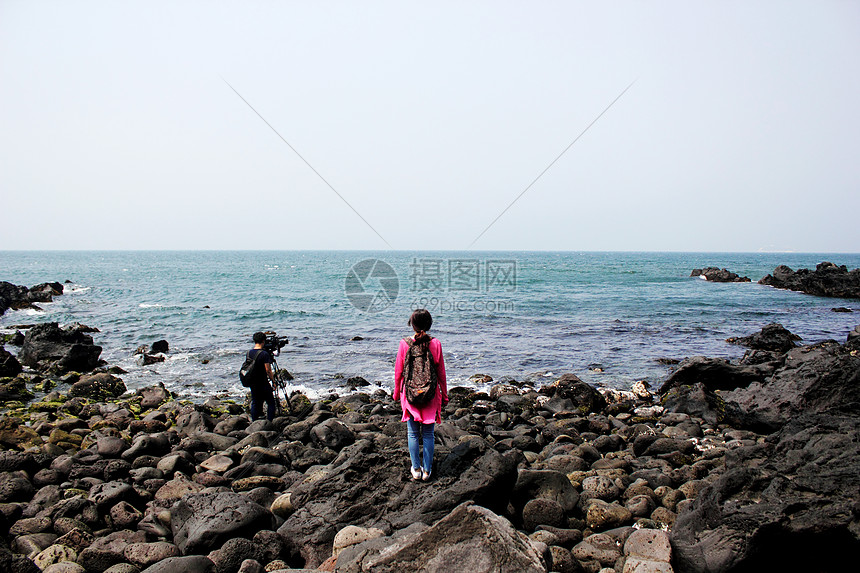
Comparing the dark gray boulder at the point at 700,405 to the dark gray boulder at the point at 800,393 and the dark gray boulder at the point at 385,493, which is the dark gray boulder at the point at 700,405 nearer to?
the dark gray boulder at the point at 800,393

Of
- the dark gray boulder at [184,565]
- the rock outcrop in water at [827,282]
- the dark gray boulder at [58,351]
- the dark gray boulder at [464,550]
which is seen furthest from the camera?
the rock outcrop in water at [827,282]

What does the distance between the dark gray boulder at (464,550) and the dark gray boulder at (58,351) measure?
1814cm

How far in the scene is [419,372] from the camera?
18.5 ft

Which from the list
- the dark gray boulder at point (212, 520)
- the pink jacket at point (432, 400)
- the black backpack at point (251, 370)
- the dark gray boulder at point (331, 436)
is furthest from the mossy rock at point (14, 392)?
the pink jacket at point (432, 400)

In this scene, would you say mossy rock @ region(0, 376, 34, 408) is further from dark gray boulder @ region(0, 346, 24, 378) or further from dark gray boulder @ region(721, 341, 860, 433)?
dark gray boulder @ region(721, 341, 860, 433)

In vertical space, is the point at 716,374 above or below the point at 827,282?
below

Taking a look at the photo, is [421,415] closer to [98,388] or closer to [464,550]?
[464,550]

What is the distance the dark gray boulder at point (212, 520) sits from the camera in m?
4.82

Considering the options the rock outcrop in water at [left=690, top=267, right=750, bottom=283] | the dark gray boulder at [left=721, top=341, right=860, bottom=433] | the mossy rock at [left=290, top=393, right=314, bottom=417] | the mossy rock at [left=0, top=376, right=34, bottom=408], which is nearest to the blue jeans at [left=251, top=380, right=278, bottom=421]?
the mossy rock at [left=290, top=393, right=314, bottom=417]

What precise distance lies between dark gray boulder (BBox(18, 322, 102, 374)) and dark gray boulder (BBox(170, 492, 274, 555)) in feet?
50.6

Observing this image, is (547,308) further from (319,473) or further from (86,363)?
Answer: (319,473)

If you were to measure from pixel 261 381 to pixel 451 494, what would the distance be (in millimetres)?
5705

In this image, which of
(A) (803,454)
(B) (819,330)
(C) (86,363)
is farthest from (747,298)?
(C) (86,363)

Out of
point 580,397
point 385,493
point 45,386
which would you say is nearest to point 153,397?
point 45,386
